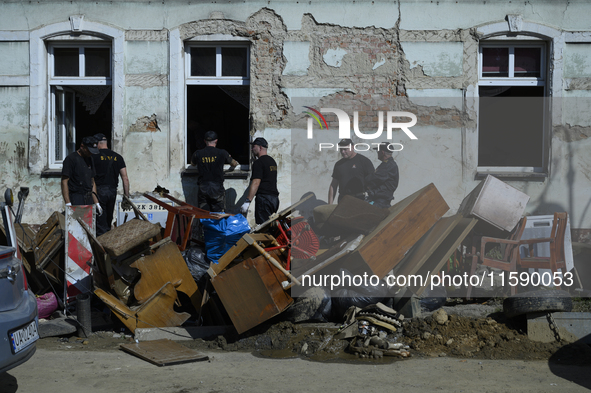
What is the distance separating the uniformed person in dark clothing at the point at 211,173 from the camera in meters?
7.94

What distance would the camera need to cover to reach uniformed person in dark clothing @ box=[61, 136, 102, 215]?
733 centimetres

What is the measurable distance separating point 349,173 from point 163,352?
386 cm

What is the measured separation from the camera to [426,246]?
19.2ft

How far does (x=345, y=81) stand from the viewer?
845cm

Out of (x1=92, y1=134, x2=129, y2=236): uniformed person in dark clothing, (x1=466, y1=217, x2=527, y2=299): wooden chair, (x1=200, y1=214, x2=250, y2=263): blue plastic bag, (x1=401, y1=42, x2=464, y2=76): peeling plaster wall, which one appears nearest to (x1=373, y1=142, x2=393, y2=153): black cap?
(x1=401, y1=42, x2=464, y2=76): peeling plaster wall

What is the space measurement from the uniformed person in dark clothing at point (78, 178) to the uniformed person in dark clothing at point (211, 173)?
1.49 m

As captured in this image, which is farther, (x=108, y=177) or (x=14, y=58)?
(x=14, y=58)

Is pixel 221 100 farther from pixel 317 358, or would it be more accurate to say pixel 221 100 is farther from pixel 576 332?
pixel 576 332

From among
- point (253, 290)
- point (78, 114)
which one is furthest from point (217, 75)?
point (253, 290)

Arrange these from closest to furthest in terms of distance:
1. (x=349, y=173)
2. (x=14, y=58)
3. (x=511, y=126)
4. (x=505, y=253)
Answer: (x=505, y=253)
(x=349, y=173)
(x=14, y=58)
(x=511, y=126)

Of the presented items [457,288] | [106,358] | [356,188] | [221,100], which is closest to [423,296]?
[457,288]

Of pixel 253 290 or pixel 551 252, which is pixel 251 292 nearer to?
pixel 253 290

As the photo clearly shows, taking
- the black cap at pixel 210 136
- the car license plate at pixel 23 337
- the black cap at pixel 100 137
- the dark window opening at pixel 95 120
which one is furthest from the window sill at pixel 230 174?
the car license plate at pixel 23 337

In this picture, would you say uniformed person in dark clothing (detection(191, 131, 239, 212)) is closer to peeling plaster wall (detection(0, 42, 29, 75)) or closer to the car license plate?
peeling plaster wall (detection(0, 42, 29, 75))
